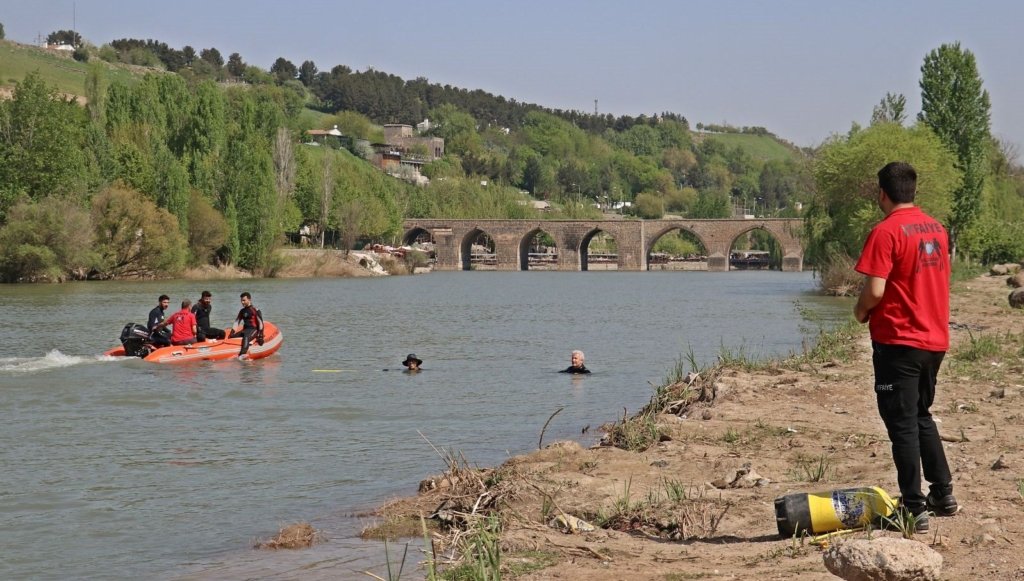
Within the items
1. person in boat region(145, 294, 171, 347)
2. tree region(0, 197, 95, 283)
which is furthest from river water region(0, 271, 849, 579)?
tree region(0, 197, 95, 283)

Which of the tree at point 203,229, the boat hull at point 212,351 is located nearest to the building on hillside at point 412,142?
the tree at point 203,229

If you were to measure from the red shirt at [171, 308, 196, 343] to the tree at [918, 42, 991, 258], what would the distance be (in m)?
32.2

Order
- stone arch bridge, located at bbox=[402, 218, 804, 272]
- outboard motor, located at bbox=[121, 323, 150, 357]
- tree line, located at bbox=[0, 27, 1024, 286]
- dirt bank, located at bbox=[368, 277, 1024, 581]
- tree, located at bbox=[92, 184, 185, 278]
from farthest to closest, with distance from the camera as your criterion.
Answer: stone arch bridge, located at bbox=[402, 218, 804, 272] → tree, located at bbox=[92, 184, 185, 278] → tree line, located at bbox=[0, 27, 1024, 286] → outboard motor, located at bbox=[121, 323, 150, 357] → dirt bank, located at bbox=[368, 277, 1024, 581]

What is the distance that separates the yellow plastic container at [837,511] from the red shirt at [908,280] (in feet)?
2.44

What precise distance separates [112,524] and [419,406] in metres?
6.88

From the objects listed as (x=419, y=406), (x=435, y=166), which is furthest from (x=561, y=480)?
(x=435, y=166)

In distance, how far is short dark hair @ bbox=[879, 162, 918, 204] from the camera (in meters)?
5.84

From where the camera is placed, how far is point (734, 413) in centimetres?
1053

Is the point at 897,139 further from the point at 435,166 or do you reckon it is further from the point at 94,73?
the point at 435,166

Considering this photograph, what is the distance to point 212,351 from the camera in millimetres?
20109

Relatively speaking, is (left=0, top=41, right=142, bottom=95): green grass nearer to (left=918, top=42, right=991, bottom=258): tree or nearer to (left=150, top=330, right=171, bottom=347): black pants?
(left=918, top=42, right=991, bottom=258): tree

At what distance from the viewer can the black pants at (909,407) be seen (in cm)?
568

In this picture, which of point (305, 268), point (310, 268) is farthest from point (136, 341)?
point (310, 268)

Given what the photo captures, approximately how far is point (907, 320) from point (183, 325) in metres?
16.1
